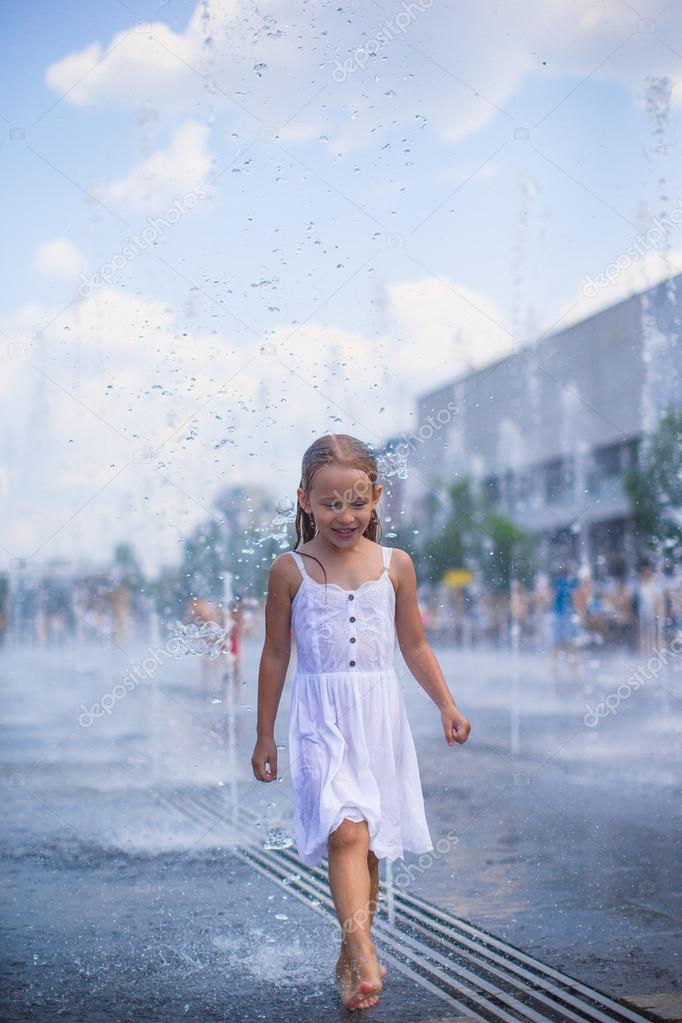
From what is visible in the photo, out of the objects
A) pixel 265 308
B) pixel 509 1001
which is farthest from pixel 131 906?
pixel 265 308

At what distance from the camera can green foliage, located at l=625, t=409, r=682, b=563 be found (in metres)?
30.8

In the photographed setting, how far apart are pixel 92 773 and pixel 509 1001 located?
5133 millimetres

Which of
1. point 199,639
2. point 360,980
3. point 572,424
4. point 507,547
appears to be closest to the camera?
point 360,980

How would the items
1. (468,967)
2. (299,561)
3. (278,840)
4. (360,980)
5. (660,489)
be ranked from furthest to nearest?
(660,489), (278,840), (468,967), (299,561), (360,980)

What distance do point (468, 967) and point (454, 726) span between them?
68 centimetres

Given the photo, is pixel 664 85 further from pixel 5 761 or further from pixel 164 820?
pixel 164 820

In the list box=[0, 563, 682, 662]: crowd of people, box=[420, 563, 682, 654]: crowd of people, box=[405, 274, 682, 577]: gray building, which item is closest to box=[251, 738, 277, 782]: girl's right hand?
box=[420, 563, 682, 654]: crowd of people

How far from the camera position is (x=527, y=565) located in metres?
40.9

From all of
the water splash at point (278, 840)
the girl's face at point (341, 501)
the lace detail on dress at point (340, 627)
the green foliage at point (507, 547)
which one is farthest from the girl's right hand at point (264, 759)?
the green foliage at point (507, 547)

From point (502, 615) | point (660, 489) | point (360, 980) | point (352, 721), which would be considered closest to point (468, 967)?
point (360, 980)

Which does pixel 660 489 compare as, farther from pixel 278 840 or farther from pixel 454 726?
pixel 454 726

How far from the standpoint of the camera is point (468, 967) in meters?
3.66

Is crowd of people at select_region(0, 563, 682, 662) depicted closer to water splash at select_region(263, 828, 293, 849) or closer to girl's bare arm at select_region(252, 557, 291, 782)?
water splash at select_region(263, 828, 293, 849)

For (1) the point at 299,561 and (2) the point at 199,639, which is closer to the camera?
(1) the point at 299,561
